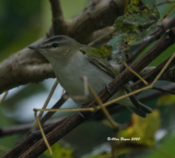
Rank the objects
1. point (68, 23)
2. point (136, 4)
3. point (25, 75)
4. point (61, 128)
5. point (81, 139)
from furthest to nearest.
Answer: point (81, 139)
point (68, 23)
point (25, 75)
point (136, 4)
point (61, 128)

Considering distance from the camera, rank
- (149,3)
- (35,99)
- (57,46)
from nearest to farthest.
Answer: (149,3) → (57,46) → (35,99)

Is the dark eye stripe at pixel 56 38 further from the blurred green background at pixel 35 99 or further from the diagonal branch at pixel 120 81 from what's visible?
the diagonal branch at pixel 120 81

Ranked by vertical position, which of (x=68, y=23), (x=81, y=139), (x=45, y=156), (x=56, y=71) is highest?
(x=68, y=23)

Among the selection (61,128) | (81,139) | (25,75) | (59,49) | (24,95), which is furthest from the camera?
A: (24,95)

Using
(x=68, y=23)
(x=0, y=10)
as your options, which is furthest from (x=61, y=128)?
(x=0, y=10)

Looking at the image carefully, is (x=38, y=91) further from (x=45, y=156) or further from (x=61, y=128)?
(x=61, y=128)

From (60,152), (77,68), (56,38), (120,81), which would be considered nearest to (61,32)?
(56,38)

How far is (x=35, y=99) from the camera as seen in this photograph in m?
2.67

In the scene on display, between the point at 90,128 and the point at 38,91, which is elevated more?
the point at 38,91

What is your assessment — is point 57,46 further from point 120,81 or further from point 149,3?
point 120,81

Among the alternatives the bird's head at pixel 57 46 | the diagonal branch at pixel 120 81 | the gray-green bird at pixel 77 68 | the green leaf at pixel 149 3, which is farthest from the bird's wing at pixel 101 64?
the diagonal branch at pixel 120 81

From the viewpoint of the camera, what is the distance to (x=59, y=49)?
7.06 ft

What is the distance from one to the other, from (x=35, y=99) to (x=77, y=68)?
33.3 inches

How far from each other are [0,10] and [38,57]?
3.12 ft
